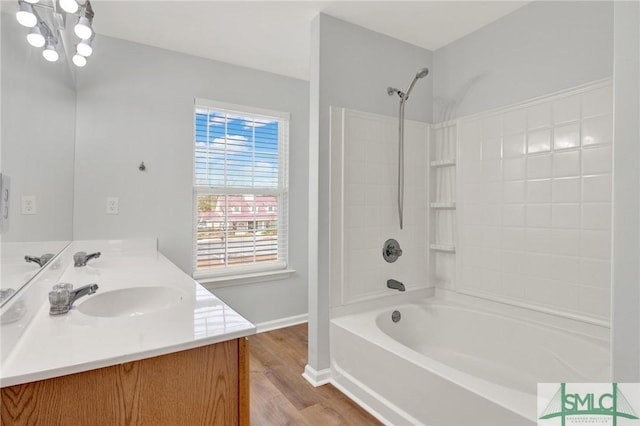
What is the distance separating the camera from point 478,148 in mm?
2383

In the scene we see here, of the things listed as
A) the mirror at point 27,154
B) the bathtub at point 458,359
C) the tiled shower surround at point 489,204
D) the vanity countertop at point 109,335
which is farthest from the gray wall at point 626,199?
the mirror at point 27,154

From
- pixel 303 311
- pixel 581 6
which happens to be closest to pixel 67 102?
pixel 303 311

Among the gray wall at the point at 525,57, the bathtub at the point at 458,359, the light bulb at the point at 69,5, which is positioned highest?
the gray wall at the point at 525,57

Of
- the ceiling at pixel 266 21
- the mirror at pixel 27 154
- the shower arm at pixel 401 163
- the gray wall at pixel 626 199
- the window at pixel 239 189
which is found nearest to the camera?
the gray wall at pixel 626 199

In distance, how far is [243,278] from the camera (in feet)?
9.76

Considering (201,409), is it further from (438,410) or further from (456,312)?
(456,312)

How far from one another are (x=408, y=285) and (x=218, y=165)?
186cm

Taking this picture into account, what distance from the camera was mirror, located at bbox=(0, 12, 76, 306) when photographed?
0.87m

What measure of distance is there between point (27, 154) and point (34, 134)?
0.16m

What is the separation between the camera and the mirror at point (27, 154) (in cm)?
87

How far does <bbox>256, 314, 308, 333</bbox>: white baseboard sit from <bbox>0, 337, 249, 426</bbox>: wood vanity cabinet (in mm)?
2179

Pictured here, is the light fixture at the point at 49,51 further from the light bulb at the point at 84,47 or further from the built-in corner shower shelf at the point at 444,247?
the built-in corner shower shelf at the point at 444,247

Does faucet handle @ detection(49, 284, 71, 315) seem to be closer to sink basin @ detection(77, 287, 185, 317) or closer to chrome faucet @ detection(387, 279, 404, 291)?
sink basin @ detection(77, 287, 185, 317)

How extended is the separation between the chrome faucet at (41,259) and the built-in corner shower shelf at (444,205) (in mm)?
2388
